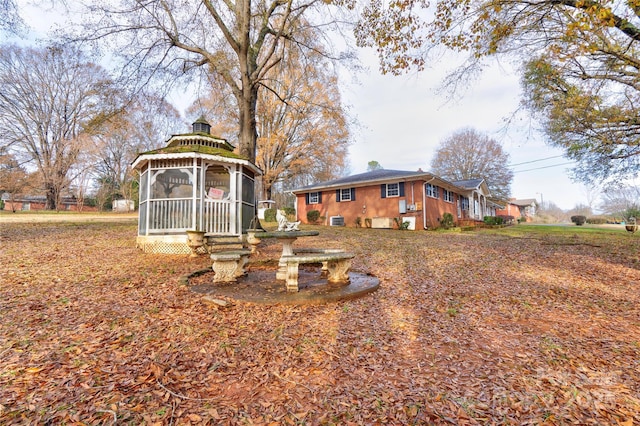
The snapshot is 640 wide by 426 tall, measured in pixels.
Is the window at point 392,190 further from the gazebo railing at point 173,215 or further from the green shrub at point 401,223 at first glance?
the gazebo railing at point 173,215

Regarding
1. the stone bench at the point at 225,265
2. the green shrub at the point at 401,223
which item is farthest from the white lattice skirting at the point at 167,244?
the green shrub at the point at 401,223

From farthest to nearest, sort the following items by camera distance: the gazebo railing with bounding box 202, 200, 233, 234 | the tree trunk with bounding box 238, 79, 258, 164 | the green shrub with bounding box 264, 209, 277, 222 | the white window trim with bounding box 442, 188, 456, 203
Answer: the green shrub with bounding box 264, 209, 277, 222 < the white window trim with bounding box 442, 188, 456, 203 < the tree trunk with bounding box 238, 79, 258, 164 < the gazebo railing with bounding box 202, 200, 233, 234

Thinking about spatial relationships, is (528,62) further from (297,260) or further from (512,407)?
(512,407)

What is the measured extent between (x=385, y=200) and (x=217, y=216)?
1139 cm

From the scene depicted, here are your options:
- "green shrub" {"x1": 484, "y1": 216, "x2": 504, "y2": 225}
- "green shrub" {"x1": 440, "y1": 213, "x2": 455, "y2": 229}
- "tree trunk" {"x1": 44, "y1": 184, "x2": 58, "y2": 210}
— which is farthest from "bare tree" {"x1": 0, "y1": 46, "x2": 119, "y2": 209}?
"green shrub" {"x1": 484, "y1": 216, "x2": 504, "y2": 225}

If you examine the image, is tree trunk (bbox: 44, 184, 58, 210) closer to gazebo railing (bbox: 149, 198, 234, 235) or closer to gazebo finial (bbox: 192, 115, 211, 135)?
gazebo finial (bbox: 192, 115, 211, 135)

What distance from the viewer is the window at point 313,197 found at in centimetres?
2131

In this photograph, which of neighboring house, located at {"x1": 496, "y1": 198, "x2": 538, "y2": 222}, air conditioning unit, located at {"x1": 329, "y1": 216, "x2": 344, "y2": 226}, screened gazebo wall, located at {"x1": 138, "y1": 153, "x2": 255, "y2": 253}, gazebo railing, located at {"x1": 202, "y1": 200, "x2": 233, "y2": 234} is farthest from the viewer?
neighboring house, located at {"x1": 496, "y1": 198, "x2": 538, "y2": 222}

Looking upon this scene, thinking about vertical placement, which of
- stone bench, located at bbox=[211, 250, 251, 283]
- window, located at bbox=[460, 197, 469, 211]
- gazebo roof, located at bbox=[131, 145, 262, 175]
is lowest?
stone bench, located at bbox=[211, 250, 251, 283]

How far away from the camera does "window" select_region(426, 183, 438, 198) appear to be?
17477 millimetres

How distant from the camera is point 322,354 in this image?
3.01m

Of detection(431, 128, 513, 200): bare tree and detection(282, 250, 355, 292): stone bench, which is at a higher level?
detection(431, 128, 513, 200): bare tree

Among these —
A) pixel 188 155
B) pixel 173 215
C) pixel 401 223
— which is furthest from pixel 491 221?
pixel 173 215

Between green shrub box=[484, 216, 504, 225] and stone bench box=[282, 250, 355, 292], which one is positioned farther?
green shrub box=[484, 216, 504, 225]
